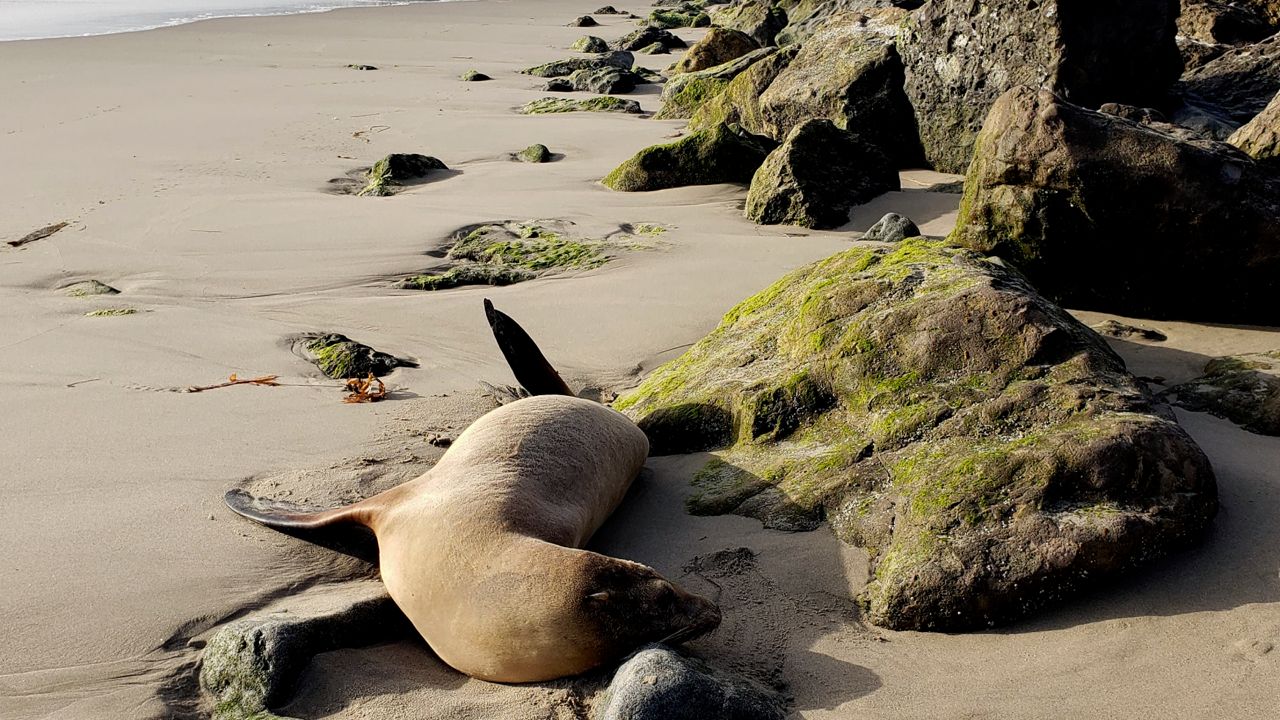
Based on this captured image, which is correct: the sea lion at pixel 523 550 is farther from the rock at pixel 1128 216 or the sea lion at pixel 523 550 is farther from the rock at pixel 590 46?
the rock at pixel 590 46

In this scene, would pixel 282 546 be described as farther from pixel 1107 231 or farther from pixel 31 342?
pixel 1107 231

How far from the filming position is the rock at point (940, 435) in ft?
10.1

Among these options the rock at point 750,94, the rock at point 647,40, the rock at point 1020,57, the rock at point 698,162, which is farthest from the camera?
the rock at point 647,40

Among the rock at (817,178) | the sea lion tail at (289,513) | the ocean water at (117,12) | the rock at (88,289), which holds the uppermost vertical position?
the ocean water at (117,12)

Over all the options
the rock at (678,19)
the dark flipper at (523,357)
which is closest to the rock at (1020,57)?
the dark flipper at (523,357)

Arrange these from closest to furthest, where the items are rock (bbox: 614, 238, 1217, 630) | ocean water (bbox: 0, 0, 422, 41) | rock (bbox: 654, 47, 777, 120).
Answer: rock (bbox: 614, 238, 1217, 630), rock (bbox: 654, 47, 777, 120), ocean water (bbox: 0, 0, 422, 41)

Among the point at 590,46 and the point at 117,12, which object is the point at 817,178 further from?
the point at 117,12

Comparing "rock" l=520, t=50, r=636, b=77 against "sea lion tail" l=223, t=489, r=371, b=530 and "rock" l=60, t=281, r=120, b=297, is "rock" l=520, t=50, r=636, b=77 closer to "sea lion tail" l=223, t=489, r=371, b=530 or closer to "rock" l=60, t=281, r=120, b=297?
"rock" l=60, t=281, r=120, b=297

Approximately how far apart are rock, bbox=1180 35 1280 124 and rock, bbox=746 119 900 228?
3163 mm

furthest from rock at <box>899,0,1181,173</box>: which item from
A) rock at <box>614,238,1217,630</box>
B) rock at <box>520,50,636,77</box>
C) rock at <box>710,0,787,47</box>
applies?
rock at <box>710,0,787,47</box>

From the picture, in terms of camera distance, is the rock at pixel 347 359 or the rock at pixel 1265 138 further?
the rock at pixel 1265 138

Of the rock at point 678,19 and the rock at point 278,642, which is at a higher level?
the rock at point 678,19

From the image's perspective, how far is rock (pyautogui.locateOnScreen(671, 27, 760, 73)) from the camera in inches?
611

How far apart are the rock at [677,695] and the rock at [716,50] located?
13578 mm
